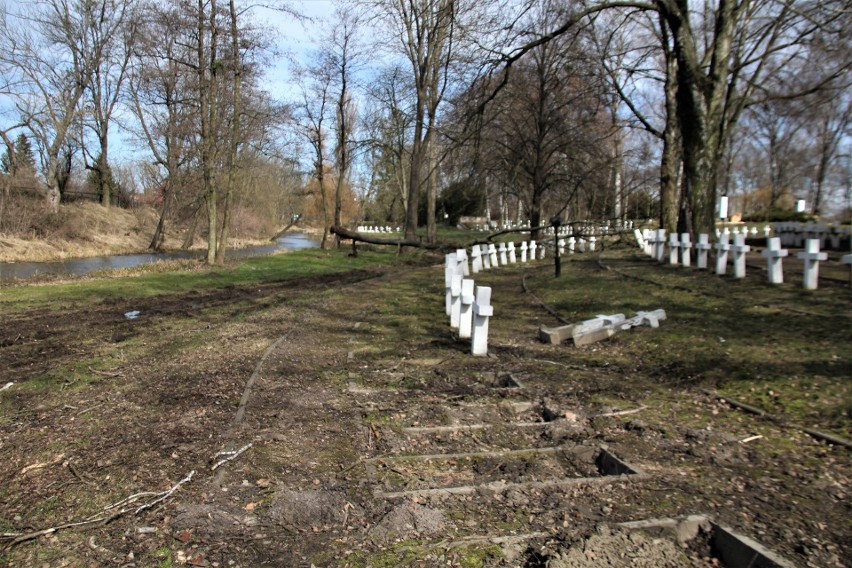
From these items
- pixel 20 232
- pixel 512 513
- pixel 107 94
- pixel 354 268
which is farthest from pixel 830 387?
pixel 107 94

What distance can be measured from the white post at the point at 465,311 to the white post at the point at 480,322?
76 centimetres

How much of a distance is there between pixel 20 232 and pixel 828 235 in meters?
38.5

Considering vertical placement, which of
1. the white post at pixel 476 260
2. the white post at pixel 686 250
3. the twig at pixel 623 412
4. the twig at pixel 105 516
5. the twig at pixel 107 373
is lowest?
the twig at pixel 105 516

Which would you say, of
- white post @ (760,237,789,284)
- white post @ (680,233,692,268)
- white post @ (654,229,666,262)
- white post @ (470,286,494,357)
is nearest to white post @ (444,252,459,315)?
white post @ (470,286,494,357)

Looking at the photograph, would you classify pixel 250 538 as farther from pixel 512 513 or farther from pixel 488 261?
pixel 488 261

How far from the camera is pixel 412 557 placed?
3.03 meters

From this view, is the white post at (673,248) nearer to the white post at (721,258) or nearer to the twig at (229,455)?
the white post at (721,258)

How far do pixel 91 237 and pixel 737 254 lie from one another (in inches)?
1466

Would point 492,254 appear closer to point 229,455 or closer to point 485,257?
point 485,257

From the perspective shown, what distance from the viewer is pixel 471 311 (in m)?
8.50

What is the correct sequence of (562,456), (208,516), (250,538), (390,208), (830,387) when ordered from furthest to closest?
(390,208), (830,387), (562,456), (208,516), (250,538)

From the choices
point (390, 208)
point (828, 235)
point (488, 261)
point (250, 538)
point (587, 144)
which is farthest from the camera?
point (390, 208)

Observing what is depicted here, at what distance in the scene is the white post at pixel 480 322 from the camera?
759 cm

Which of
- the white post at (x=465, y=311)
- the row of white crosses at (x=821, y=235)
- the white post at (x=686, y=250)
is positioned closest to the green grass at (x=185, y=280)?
the white post at (x=465, y=311)
